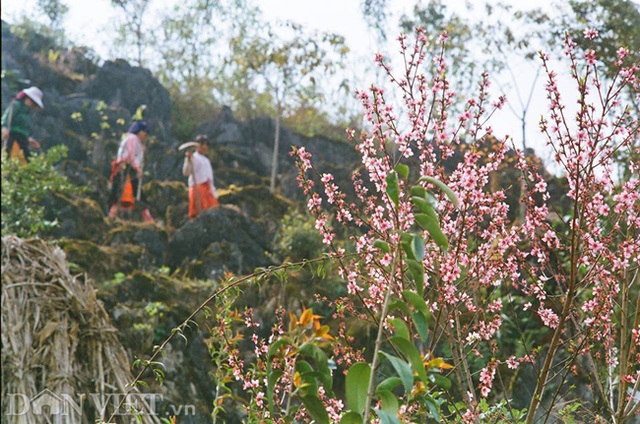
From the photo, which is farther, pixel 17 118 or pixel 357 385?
pixel 17 118

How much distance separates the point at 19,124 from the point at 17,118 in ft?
0.26

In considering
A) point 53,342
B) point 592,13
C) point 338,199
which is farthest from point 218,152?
point 338,199

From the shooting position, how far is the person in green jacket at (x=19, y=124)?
9625 millimetres

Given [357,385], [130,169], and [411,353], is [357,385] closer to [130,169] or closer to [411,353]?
[411,353]

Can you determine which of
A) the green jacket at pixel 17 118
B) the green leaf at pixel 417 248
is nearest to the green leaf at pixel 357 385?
the green leaf at pixel 417 248

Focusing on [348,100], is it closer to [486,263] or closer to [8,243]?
[8,243]

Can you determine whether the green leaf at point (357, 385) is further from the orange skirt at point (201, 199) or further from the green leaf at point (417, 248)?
the orange skirt at point (201, 199)

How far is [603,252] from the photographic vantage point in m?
2.41

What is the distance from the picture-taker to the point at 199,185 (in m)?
8.66

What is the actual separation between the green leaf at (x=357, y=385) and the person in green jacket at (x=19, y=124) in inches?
355

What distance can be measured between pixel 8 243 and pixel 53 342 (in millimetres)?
848

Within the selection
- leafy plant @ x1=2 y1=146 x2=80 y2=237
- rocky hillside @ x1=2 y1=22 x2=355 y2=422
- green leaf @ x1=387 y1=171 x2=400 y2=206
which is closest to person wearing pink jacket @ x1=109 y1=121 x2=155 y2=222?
rocky hillside @ x1=2 y1=22 x2=355 y2=422

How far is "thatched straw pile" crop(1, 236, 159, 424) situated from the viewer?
130 inches

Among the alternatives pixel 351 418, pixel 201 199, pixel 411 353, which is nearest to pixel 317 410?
pixel 351 418
